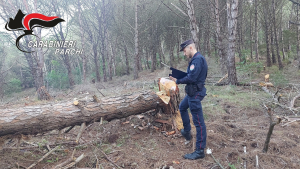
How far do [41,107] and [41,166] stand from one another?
1089 mm

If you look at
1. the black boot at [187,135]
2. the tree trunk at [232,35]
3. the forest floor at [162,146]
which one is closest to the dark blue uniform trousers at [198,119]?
the forest floor at [162,146]

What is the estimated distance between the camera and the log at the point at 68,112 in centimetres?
336

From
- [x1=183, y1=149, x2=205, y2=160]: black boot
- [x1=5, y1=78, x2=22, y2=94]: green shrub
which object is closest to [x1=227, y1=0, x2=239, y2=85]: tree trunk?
[x1=183, y1=149, x2=205, y2=160]: black boot

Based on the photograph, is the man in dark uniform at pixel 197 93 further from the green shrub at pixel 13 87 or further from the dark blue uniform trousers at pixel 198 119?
the green shrub at pixel 13 87

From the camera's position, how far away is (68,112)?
372 cm

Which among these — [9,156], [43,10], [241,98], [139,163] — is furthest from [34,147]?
[43,10]

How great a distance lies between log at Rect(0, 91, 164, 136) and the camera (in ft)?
11.0

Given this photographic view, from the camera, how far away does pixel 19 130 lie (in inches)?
133

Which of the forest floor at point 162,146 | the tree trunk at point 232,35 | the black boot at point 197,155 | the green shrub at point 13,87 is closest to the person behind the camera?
the forest floor at point 162,146

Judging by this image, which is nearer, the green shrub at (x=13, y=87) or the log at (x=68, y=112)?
the log at (x=68, y=112)

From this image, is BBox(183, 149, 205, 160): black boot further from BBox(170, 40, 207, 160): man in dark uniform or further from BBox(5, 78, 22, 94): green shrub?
BBox(5, 78, 22, 94): green shrub

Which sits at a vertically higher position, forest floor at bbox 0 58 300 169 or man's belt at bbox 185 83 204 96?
man's belt at bbox 185 83 204 96

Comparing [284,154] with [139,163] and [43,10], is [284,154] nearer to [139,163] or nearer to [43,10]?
[139,163]

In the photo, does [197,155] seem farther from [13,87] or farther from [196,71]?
[13,87]
